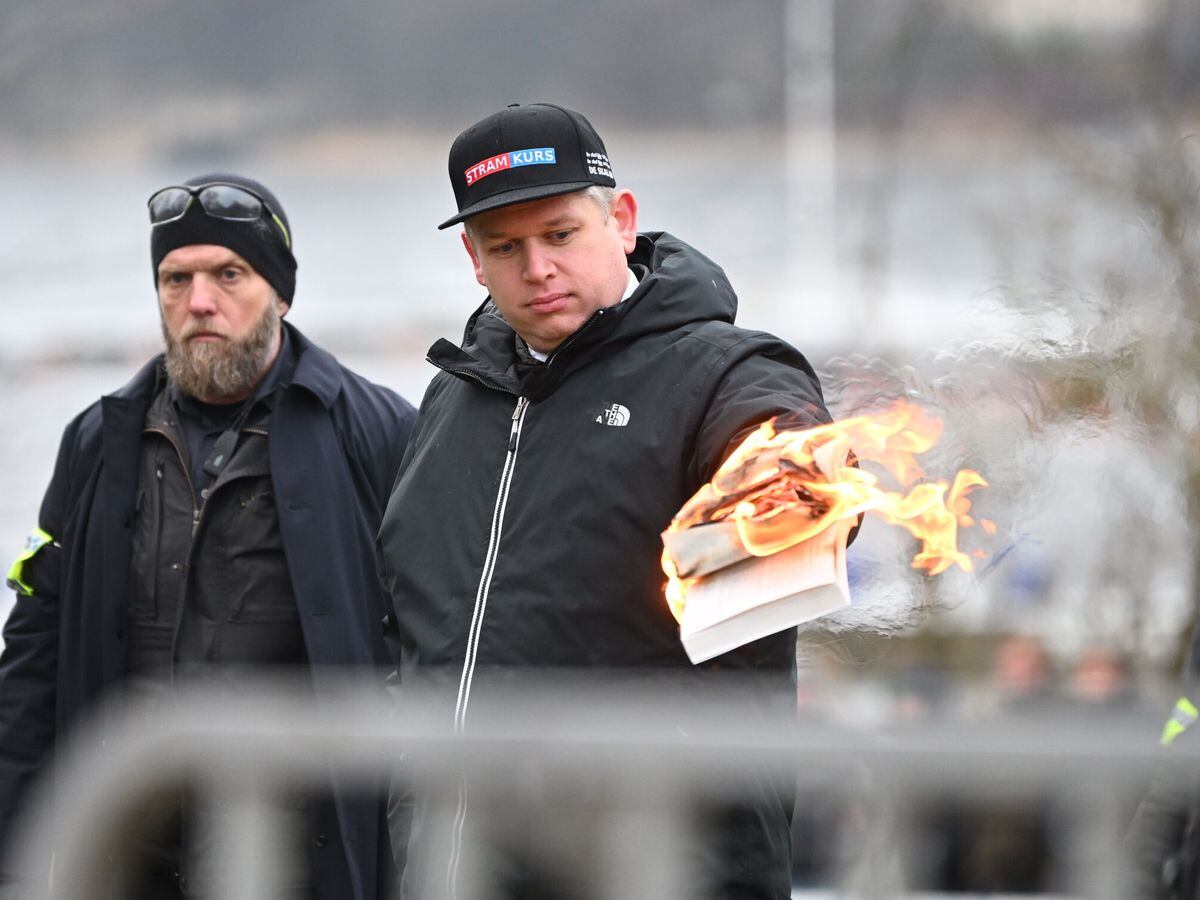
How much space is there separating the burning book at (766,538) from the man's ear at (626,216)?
60 centimetres

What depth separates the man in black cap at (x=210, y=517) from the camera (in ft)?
11.4

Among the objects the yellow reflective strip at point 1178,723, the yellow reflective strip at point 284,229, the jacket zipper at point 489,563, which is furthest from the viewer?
the yellow reflective strip at point 284,229

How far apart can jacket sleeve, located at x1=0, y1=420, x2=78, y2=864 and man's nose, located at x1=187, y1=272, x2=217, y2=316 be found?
0.43m

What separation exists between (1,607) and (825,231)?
5.53 meters

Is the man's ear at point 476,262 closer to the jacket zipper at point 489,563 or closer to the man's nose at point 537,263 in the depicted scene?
the man's nose at point 537,263

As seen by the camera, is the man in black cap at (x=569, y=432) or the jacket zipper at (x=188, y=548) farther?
the jacket zipper at (x=188, y=548)

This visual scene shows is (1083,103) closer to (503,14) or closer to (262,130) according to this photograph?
(503,14)

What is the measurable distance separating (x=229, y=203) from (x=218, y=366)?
0.41 m

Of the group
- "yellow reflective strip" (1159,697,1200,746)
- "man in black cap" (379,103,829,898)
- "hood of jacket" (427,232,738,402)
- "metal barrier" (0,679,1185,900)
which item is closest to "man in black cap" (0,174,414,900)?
"man in black cap" (379,103,829,898)

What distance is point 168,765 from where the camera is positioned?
1729 mm

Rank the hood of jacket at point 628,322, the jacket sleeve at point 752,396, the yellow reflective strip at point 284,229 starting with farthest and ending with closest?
the yellow reflective strip at point 284,229 < the hood of jacket at point 628,322 < the jacket sleeve at point 752,396

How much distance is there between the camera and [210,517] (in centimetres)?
351

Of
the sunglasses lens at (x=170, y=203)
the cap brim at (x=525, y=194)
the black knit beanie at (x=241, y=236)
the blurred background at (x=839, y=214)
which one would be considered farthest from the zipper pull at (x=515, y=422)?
the sunglasses lens at (x=170, y=203)

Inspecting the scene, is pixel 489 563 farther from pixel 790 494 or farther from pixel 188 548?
pixel 188 548
